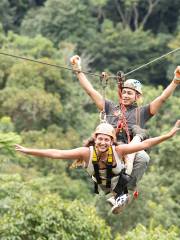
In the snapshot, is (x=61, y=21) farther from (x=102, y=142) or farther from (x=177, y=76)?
(x=102, y=142)

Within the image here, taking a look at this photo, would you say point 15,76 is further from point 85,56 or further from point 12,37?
point 85,56

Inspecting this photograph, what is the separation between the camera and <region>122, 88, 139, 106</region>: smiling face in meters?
8.23

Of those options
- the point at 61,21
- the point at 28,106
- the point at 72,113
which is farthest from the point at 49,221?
the point at 61,21

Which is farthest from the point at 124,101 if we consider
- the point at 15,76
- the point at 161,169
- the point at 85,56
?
the point at 85,56

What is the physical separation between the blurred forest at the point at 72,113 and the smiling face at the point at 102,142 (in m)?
0.66

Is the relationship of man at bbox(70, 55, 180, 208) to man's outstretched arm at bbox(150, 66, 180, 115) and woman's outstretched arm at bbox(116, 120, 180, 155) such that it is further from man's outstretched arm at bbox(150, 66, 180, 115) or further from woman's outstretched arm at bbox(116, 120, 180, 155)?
woman's outstretched arm at bbox(116, 120, 180, 155)

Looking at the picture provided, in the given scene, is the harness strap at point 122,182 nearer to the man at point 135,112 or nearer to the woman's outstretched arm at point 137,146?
the man at point 135,112

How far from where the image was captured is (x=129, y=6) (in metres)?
48.8

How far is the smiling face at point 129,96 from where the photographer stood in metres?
8.23

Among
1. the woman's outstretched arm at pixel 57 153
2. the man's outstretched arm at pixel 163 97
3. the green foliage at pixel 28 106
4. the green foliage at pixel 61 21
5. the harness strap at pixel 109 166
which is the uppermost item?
the green foliage at pixel 61 21

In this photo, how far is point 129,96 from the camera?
8.25 m

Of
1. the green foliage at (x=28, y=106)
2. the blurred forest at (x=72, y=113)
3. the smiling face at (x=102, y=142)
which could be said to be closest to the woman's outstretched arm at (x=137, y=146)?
the smiling face at (x=102, y=142)

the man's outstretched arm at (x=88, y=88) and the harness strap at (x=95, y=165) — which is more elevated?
the man's outstretched arm at (x=88, y=88)

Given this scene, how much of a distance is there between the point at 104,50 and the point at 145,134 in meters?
36.2
